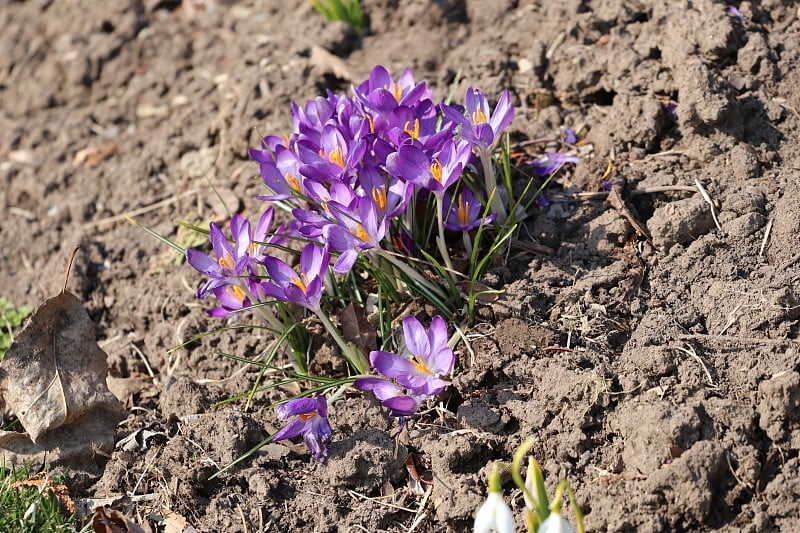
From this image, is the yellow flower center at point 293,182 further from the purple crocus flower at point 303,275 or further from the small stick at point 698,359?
the small stick at point 698,359

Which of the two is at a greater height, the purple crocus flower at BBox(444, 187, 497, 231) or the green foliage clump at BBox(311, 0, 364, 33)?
the green foliage clump at BBox(311, 0, 364, 33)

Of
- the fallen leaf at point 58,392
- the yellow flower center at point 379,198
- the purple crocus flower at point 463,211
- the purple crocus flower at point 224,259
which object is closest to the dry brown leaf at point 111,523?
the fallen leaf at point 58,392

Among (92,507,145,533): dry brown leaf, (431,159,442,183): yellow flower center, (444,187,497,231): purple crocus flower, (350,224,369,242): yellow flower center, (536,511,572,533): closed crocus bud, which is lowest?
(92,507,145,533): dry brown leaf

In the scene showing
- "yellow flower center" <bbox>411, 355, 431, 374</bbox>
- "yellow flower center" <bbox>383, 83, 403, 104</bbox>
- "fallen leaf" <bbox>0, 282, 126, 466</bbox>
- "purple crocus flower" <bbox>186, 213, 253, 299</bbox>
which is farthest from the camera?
"yellow flower center" <bbox>383, 83, 403, 104</bbox>

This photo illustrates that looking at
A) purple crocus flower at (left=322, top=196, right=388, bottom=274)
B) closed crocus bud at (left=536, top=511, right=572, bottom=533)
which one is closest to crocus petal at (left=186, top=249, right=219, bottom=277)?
purple crocus flower at (left=322, top=196, right=388, bottom=274)

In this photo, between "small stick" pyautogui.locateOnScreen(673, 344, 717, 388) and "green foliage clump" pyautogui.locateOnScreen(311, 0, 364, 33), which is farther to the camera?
"green foliage clump" pyautogui.locateOnScreen(311, 0, 364, 33)

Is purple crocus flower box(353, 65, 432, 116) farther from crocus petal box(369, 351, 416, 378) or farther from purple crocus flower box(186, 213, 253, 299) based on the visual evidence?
crocus petal box(369, 351, 416, 378)
